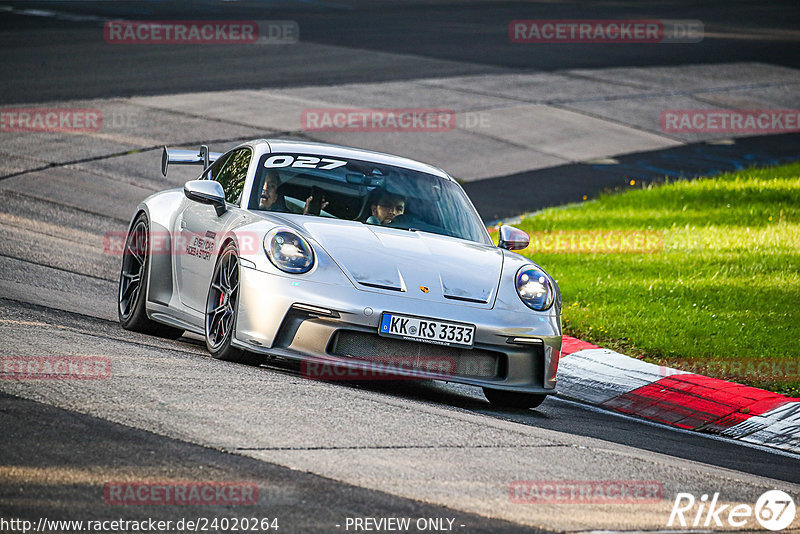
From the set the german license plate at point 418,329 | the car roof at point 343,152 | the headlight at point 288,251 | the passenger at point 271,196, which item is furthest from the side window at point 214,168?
the german license plate at point 418,329

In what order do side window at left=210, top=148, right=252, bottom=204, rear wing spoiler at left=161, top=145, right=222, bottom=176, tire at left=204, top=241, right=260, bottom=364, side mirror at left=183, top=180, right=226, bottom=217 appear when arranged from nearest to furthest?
tire at left=204, top=241, right=260, bottom=364 → side mirror at left=183, top=180, right=226, bottom=217 → side window at left=210, top=148, right=252, bottom=204 → rear wing spoiler at left=161, top=145, right=222, bottom=176

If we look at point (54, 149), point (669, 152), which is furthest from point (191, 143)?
point (669, 152)

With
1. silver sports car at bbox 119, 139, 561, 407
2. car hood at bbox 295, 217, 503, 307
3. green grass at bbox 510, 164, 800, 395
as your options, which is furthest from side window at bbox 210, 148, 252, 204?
green grass at bbox 510, 164, 800, 395

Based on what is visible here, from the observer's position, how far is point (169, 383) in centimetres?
596

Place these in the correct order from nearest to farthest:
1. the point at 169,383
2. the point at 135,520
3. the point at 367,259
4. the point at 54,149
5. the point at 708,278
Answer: the point at 135,520
the point at 169,383
the point at 367,259
the point at 708,278
the point at 54,149

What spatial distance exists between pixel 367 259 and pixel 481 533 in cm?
287

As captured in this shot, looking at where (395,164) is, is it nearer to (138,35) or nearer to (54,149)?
(54,149)

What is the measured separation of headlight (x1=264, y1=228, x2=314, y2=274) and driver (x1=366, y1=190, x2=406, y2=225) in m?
0.91

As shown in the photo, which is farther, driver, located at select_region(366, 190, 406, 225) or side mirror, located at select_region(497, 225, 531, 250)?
side mirror, located at select_region(497, 225, 531, 250)

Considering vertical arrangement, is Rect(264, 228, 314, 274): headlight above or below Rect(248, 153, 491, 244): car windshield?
below

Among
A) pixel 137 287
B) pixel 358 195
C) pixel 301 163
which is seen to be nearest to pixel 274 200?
pixel 301 163

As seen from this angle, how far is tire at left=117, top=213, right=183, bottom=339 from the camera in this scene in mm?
8500

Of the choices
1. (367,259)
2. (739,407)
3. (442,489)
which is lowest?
(739,407)

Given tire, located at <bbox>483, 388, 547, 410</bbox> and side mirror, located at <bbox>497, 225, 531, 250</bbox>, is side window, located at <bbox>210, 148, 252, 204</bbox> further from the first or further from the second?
tire, located at <bbox>483, 388, 547, 410</bbox>
